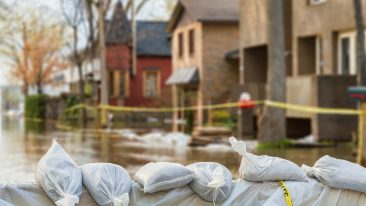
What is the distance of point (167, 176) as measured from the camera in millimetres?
5520

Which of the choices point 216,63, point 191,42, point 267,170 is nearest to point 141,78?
point 191,42

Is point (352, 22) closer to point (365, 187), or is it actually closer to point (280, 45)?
point (280, 45)

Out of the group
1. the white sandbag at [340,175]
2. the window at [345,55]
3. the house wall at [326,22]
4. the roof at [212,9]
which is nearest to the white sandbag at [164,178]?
the white sandbag at [340,175]

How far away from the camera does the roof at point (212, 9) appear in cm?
4366

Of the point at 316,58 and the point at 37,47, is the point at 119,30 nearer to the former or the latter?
the point at 37,47

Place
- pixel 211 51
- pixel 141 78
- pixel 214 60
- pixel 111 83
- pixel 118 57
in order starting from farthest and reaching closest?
1. pixel 141 78
2. pixel 111 83
3. pixel 118 57
4. pixel 214 60
5. pixel 211 51

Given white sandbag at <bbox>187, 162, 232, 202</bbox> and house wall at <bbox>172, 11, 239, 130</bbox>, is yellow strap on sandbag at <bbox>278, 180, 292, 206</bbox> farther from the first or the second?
house wall at <bbox>172, 11, 239, 130</bbox>

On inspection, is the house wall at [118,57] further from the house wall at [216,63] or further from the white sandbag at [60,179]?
the white sandbag at [60,179]

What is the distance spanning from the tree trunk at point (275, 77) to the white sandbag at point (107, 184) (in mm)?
15674

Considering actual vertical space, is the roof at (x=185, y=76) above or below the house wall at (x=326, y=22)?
below

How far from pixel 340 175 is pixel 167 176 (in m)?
1.16

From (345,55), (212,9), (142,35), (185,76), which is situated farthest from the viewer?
(142,35)

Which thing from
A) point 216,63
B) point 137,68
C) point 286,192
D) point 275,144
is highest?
point 137,68

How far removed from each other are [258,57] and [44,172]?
94.5 ft
